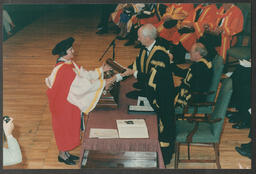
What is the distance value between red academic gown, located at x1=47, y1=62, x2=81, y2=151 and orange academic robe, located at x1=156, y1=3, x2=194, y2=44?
143cm

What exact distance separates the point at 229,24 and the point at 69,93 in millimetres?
2503

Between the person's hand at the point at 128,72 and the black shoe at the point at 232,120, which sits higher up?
the person's hand at the point at 128,72

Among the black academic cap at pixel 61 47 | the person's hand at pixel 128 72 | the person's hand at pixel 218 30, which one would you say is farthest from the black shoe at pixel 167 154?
the person's hand at pixel 218 30

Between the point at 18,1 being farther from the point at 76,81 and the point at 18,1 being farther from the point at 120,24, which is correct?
the point at 120,24

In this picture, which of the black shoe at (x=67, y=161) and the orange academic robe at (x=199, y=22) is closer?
the black shoe at (x=67, y=161)

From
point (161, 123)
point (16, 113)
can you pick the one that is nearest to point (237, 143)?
point (161, 123)

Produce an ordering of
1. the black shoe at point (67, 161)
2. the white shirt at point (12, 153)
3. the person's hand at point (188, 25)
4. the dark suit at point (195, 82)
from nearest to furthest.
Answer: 1. the white shirt at point (12, 153)
2. the black shoe at point (67, 161)
3. the dark suit at point (195, 82)
4. the person's hand at point (188, 25)

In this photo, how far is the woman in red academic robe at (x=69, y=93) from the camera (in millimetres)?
4035

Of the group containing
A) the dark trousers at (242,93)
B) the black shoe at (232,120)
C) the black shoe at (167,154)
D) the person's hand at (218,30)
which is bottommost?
the black shoe at (232,120)

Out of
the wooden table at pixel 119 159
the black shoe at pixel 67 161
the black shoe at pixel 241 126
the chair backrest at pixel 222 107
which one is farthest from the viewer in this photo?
the black shoe at pixel 241 126

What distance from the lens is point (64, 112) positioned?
4191 mm

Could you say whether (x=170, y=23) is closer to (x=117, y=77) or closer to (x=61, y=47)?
(x=117, y=77)

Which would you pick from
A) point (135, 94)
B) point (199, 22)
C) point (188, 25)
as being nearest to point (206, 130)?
point (135, 94)

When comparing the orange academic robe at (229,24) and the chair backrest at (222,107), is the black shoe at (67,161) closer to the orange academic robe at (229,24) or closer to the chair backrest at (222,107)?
the chair backrest at (222,107)
